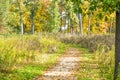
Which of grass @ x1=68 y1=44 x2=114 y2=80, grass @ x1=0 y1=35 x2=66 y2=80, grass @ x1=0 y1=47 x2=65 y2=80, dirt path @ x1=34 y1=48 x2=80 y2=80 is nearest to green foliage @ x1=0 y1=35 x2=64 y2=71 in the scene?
grass @ x1=0 y1=35 x2=66 y2=80

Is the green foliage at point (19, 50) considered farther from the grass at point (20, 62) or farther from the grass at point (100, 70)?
the grass at point (100, 70)

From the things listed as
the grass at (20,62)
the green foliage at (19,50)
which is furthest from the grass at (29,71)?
the green foliage at (19,50)

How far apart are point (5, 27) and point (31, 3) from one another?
49.1ft

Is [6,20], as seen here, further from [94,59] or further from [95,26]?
[94,59]

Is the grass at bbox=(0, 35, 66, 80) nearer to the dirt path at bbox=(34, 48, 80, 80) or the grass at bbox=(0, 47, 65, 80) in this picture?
the grass at bbox=(0, 47, 65, 80)

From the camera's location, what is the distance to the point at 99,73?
690 inches

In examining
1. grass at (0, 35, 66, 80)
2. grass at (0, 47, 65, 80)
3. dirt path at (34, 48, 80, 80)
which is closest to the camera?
grass at (0, 47, 65, 80)

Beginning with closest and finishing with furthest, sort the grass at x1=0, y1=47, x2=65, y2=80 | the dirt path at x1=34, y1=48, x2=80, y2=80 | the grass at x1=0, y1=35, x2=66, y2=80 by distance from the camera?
1. the grass at x1=0, y1=47, x2=65, y2=80
2. the grass at x1=0, y1=35, x2=66, y2=80
3. the dirt path at x1=34, y1=48, x2=80, y2=80

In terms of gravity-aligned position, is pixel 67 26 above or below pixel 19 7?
below

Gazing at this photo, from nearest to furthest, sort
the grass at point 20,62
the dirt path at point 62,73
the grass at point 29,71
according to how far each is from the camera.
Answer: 1. the grass at point 29,71
2. the grass at point 20,62
3. the dirt path at point 62,73

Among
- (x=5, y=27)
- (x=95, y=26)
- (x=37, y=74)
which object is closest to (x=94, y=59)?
(x=37, y=74)

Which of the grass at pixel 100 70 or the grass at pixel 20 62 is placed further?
the grass at pixel 100 70

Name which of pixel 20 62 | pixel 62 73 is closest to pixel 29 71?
pixel 62 73

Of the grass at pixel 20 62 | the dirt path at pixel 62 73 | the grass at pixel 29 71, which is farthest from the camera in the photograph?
the dirt path at pixel 62 73
